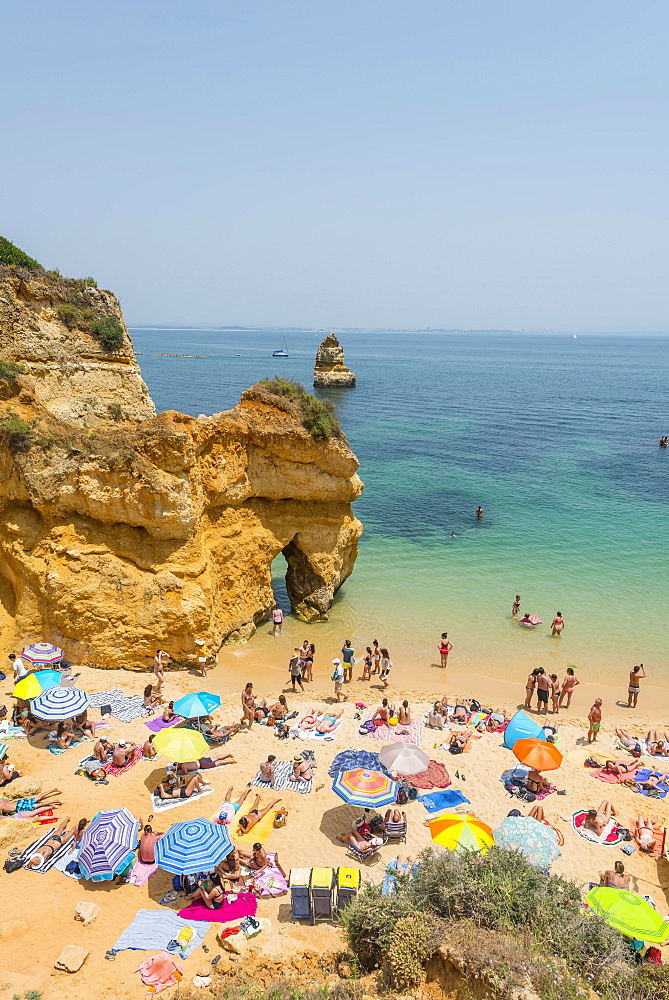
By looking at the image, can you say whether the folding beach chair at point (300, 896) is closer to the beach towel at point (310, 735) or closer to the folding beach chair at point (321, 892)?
the folding beach chair at point (321, 892)

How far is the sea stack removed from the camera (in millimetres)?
93000

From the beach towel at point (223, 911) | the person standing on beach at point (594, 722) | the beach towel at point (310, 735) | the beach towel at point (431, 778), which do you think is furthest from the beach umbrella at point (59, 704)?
the person standing on beach at point (594, 722)

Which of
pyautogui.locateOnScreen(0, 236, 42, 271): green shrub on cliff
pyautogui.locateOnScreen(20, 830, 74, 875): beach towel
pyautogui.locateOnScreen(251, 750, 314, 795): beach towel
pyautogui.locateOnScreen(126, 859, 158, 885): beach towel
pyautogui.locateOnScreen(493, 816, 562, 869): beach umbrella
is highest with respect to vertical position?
pyautogui.locateOnScreen(0, 236, 42, 271): green shrub on cliff

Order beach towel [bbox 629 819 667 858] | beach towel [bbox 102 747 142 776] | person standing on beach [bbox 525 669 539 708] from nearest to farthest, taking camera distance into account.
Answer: beach towel [bbox 629 819 667 858] → beach towel [bbox 102 747 142 776] → person standing on beach [bbox 525 669 539 708]

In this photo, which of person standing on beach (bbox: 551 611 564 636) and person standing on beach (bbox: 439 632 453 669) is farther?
person standing on beach (bbox: 551 611 564 636)

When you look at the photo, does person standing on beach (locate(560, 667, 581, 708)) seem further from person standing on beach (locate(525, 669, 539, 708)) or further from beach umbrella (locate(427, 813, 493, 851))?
beach umbrella (locate(427, 813, 493, 851))

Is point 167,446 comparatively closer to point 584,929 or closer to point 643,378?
point 584,929

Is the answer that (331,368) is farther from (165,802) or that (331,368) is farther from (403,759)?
(165,802)

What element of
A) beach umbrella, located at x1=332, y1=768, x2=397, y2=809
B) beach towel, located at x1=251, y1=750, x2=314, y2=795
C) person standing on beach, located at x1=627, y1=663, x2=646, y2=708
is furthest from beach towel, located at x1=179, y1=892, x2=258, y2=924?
person standing on beach, located at x1=627, y1=663, x2=646, y2=708

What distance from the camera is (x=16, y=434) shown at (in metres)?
15.2

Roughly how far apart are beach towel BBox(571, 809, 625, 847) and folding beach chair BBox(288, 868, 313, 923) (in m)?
5.83

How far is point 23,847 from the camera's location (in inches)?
402

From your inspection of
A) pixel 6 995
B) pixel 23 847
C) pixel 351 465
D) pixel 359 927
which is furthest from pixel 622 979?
pixel 351 465

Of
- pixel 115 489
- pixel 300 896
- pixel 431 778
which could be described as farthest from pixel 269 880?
pixel 115 489
